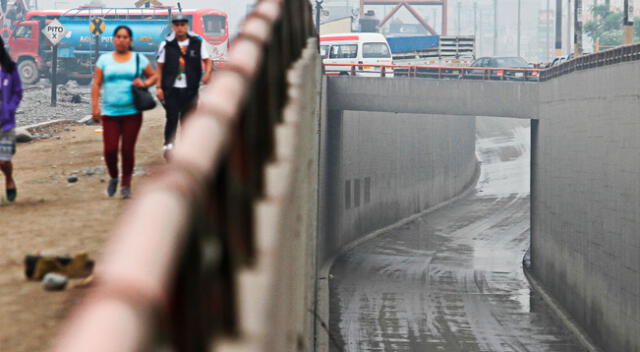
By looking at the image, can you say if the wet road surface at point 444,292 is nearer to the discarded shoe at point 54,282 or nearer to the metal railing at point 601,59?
the metal railing at point 601,59

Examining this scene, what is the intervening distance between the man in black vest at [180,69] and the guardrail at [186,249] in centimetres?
726

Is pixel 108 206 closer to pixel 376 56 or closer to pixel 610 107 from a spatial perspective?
pixel 610 107

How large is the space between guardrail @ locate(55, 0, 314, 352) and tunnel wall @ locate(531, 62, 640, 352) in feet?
66.4

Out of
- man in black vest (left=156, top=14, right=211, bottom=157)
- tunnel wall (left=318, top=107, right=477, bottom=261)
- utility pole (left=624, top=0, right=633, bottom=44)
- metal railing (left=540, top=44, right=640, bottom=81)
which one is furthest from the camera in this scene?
tunnel wall (left=318, top=107, right=477, bottom=261)

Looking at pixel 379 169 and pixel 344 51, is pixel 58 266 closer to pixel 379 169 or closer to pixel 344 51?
pixel 379 169

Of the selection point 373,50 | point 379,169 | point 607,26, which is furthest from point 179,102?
point 607,26

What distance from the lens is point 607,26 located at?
8538cm

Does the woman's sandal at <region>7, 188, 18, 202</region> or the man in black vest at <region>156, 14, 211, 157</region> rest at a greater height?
the man in black vest at <region>156, 14, 211, 157</region>

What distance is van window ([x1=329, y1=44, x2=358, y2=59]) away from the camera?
46.5 m

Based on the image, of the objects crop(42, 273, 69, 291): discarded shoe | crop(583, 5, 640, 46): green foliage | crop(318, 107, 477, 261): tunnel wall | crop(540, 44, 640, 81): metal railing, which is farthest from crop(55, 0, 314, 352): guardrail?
crop(583, 5, 640, 46): green foliage

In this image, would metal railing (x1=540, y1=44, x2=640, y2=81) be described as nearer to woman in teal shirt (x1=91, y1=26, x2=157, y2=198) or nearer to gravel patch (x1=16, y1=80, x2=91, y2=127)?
gravel patch (x1=16, y1=80, x2=91, y2=127)

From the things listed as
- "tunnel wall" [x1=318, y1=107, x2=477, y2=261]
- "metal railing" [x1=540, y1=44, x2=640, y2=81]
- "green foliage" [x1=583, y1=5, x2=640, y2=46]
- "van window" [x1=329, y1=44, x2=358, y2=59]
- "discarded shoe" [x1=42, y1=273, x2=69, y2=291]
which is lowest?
"tunnel wall" [x1=318, y1=107, x2=477, y2=261]

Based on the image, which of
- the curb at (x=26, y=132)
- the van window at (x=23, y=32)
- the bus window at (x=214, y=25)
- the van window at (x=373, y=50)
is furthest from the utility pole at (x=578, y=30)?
the van window at (x=23, y=32)

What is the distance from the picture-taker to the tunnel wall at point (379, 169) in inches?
1518
